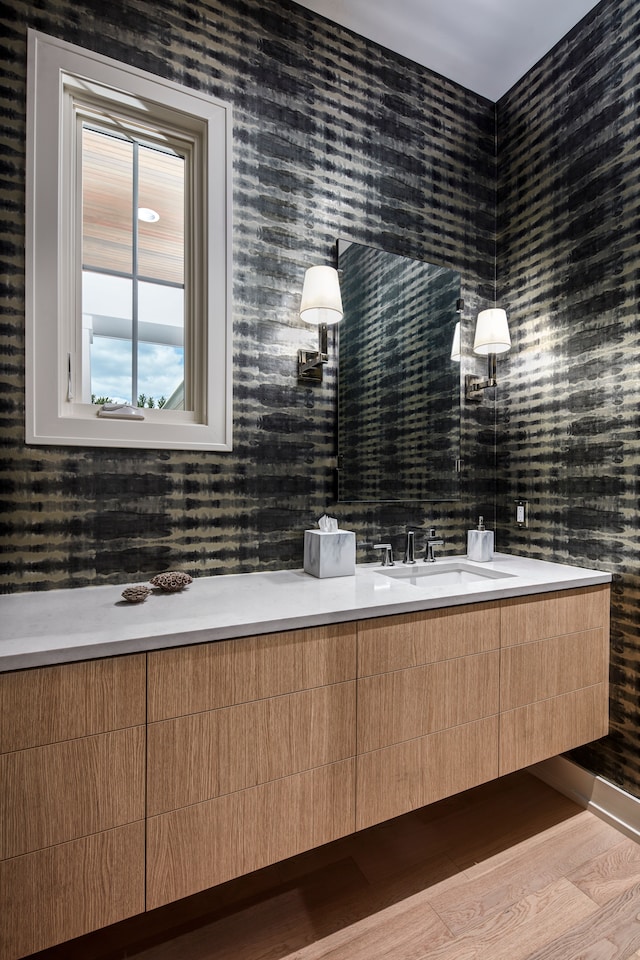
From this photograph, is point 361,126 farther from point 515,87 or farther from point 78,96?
point 78,96

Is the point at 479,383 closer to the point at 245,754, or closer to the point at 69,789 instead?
the point at 245,754

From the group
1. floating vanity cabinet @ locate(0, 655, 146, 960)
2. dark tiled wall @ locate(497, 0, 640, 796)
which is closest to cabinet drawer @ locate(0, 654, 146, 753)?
floating vanity cabinet @ locate(0, 655, 146, 960)

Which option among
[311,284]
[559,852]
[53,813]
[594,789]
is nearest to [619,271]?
[311,284]

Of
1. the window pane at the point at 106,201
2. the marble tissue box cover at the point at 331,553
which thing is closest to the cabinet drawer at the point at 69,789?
the marble tissue box cover at the point at 331,553

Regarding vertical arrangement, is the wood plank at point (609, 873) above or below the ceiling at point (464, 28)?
below

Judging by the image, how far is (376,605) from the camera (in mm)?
1235

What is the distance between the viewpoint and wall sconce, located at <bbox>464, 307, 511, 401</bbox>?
79.5 inches

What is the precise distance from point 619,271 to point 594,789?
1881 mm

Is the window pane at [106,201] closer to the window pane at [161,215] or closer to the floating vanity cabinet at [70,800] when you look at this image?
the window pane at [161,215]

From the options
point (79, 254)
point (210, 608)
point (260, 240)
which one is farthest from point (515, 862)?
point (79, 254)

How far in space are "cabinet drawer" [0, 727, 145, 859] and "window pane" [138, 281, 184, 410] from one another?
1.04 m

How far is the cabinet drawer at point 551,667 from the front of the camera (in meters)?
1.49

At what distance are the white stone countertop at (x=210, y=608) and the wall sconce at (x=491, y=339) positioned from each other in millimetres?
885

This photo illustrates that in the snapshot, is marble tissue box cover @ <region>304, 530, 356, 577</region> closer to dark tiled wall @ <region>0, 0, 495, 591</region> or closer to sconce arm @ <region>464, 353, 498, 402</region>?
dark tiled wall @ <region>0, 0, 495, 591</region>
